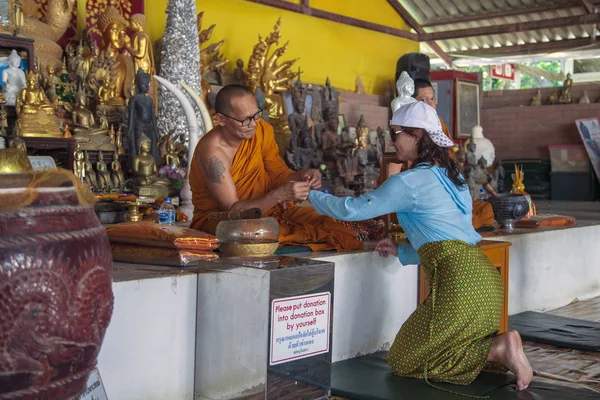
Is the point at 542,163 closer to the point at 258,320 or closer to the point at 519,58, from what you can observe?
the point at 519,58

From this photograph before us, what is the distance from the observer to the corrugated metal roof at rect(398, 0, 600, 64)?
12531 mm

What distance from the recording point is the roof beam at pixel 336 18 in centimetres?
1141

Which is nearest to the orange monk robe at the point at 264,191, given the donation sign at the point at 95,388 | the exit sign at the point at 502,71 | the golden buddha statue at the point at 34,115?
the donation sign at the point at 95,388

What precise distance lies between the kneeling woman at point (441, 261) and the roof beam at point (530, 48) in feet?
35.4

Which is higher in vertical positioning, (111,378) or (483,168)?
(483,168)

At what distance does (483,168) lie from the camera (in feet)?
30.6

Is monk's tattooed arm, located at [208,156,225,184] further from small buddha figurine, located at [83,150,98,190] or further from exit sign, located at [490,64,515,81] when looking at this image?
exit sign, located at [490,64,515,81]

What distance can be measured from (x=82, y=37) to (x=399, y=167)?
5982 millimetres

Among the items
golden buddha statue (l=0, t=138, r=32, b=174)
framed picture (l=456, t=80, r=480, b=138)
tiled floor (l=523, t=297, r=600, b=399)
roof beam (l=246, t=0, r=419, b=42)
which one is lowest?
tiled floor (l=523, t=297, r=600, b=399)

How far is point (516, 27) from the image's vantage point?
501 inches

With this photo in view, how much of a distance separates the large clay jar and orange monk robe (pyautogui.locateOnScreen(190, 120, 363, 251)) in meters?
1.90

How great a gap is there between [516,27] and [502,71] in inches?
57.1

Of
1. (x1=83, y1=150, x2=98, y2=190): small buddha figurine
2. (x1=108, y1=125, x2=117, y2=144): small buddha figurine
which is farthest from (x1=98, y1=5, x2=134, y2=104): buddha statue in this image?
(x1=83, y1=150, x2=98, y2=190): small buddha figurine

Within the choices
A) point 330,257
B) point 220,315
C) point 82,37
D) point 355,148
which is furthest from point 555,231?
point 82,37
